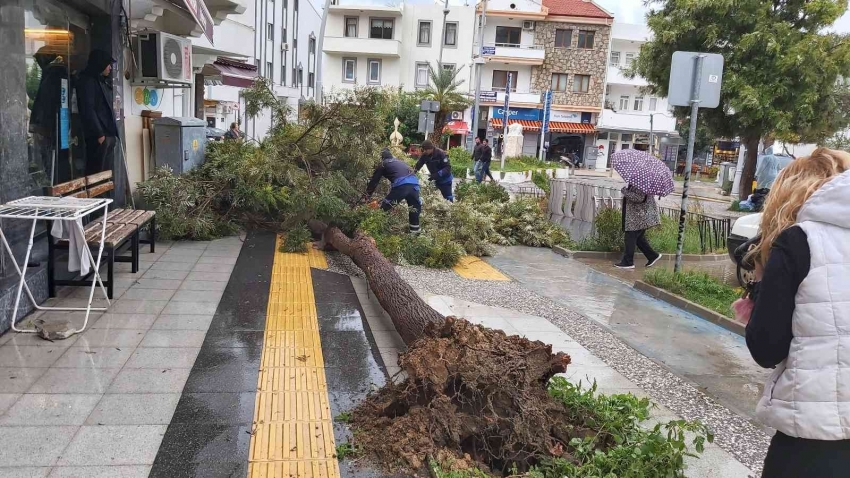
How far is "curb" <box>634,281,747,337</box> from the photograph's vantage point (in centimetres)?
668

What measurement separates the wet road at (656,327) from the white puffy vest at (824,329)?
9.06 feet

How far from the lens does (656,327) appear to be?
674 centimetres

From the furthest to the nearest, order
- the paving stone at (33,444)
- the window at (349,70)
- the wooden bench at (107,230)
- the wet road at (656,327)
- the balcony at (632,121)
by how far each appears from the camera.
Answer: the balcony at (632,121) → the window at (349,70) → the wooden bench at (107,230) → the wet road at (656,327) → the paving stone at (33,444)

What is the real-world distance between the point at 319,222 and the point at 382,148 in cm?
223

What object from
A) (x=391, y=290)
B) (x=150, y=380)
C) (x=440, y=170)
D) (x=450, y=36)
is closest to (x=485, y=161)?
(x=440, y=170)

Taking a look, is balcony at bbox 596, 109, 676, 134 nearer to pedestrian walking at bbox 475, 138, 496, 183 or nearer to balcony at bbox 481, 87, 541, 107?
balcony at bbox 481, 87, 541, 107

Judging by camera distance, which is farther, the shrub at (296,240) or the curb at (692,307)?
→ the shrub at (296,240)

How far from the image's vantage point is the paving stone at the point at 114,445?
130 inches

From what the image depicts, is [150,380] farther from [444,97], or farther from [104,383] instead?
[444,97]

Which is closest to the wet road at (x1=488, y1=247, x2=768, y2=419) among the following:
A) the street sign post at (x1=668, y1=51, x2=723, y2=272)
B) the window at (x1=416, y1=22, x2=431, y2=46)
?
the street sign post at (x1=668, y1=51, x2=723, y2=272)

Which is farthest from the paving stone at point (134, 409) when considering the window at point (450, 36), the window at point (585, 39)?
the window at point (585, 39)

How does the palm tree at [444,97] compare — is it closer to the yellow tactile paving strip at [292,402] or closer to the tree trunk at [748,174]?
the tree trunk at [748,174]

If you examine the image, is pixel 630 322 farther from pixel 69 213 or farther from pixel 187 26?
pixel 187 26

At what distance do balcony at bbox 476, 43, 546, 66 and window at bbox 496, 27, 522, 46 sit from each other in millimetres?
587
